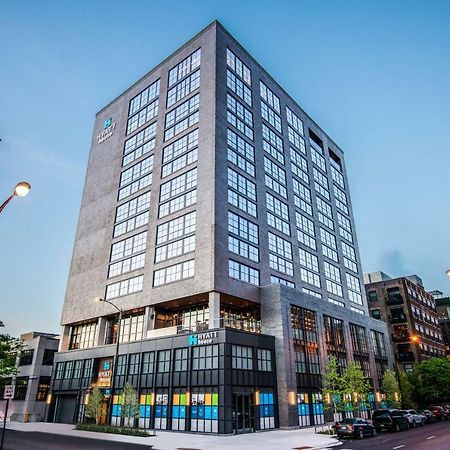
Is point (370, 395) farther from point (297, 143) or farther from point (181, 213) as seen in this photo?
point (297, 143)

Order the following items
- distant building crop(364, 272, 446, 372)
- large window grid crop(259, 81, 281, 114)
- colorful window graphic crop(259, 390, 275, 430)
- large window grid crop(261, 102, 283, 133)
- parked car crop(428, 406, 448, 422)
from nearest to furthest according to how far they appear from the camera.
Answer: colorful window graphic crop(259, 390, 275, 430), parked car crop(428, 406, 448, 422), large window grid crop(261, 102, 283, 133), large window grid crop(259, 81, 281, 114), distant building crop(364, 272, 446, 372)

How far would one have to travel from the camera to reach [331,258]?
70.6 meters

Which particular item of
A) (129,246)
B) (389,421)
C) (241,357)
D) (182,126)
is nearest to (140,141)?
(182,126)

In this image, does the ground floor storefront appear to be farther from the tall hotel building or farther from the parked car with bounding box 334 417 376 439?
the parked car with bounding box 334 417 376 439

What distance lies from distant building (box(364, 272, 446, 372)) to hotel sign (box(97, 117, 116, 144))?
2765 inches

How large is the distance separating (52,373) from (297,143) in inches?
2226

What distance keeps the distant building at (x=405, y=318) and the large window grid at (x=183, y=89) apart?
64815 millimetres

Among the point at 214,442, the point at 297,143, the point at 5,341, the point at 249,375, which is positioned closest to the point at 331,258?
the point at 297,143

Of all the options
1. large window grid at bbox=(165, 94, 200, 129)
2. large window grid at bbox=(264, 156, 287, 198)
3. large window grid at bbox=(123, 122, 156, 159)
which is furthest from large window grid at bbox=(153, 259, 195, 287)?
large window grid at bbox=(165, 94, 200, 129)

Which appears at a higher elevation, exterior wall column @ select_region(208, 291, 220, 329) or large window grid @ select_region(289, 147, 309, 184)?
large window grid @ select_region(289, 147, 309, 184)

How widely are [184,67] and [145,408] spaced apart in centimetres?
5056

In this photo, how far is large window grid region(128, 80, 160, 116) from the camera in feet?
220

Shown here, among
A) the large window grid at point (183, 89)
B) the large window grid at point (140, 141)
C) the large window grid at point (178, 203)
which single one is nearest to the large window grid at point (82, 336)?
the large window grid at point (178, 203)

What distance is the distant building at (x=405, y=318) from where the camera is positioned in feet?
279
